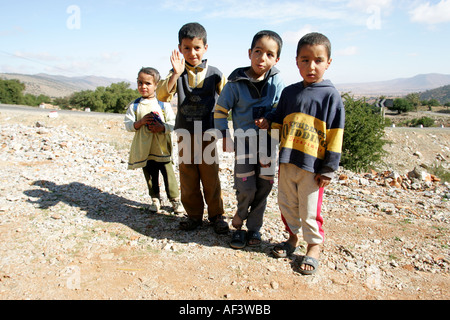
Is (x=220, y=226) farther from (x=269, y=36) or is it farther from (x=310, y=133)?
(x=269, y=36)

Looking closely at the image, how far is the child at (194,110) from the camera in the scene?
9.23 ft

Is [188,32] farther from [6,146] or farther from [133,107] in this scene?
[6,146]

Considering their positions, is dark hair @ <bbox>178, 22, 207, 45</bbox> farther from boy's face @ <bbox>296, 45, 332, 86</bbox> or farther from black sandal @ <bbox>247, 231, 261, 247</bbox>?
black sandal @ <bbox>247, 231, 261, 247</bbox>

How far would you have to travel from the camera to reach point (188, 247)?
295 centimetres

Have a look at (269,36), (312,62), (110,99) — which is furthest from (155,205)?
(110,99)

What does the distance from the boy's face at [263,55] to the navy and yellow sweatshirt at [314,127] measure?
0.30m

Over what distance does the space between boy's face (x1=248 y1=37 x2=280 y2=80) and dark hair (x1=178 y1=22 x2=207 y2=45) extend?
476 mm

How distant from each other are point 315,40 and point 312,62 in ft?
0.52

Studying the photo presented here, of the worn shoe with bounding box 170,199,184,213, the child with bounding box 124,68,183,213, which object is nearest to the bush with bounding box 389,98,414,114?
the worn shoe with bounding box 170,199,184,213

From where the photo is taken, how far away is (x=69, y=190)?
14.3ft

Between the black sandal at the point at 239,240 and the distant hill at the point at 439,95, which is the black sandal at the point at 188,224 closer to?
the black sandal at the point at 239,240
